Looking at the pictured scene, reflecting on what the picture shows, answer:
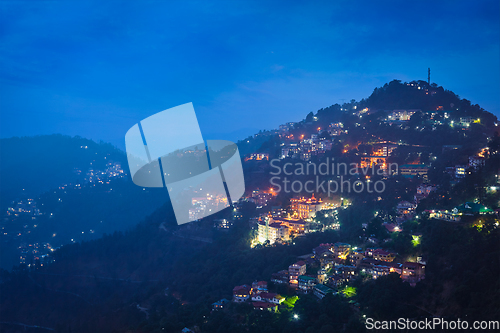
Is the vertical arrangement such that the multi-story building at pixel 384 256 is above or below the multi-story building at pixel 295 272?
above

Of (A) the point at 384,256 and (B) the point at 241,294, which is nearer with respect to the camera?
(A) the point at 384,256

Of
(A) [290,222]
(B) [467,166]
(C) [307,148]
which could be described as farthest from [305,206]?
(C) [307,148]

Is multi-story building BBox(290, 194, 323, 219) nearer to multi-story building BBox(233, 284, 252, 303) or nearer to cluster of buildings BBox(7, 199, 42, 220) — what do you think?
multi-story building BBox(233, 284, 252, 303)

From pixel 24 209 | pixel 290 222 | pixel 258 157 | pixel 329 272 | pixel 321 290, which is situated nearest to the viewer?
pixel 321 290

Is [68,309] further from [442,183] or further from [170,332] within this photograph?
[442,183]

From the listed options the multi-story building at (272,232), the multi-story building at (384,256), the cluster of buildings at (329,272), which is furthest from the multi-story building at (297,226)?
the multi-story building at (384,256)

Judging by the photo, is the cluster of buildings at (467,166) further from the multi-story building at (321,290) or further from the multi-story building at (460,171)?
the multi-story building at (321,290)

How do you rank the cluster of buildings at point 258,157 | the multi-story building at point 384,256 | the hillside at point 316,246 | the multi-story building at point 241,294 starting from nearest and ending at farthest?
1. the hillside at point 316,246
2. the multi-story building at point 384,256
3. the multi-story building at point 241,294
4. the cluster of buildings at point 258,157

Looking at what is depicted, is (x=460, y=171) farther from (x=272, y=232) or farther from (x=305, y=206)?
(x=272, y=232)

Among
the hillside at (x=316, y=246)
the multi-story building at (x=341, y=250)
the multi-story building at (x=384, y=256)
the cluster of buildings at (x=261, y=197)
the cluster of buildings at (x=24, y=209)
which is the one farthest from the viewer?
the cluster of buildings at (x=24, y=209)

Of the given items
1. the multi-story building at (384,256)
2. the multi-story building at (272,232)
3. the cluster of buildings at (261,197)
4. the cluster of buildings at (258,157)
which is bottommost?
the multi-story building at (384,256)

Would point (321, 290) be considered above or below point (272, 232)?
below
